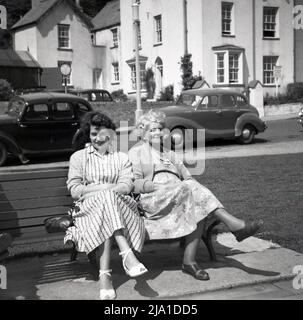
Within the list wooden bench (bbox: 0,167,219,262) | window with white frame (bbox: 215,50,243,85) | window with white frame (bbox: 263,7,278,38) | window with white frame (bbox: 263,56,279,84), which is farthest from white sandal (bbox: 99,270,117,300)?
window with white frame (bbox: 263,7,278,38)

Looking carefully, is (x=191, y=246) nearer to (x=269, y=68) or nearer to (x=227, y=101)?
(x=227, y=101)

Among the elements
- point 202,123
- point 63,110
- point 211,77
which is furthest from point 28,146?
point 211,77

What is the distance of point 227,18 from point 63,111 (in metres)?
20.5

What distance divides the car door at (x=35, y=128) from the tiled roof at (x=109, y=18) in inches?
1113

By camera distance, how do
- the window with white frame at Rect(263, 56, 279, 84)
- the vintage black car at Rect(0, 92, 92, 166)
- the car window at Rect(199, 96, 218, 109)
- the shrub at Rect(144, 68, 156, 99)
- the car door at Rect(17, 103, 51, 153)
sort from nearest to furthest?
the vintage black car at Rect(0, 92, 92, 166) < the car door at Rect(17, 103, 51, 153) < the car window at Rect(199, 96, 218, 109) < the window with white frame at Rect(263, 56, 279, 84) < the shrub at Rect(144, 68, 156, 99)

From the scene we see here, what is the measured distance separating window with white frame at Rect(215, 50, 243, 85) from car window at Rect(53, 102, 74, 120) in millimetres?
18874

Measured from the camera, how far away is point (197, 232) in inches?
181

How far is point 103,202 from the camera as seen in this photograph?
4234mm

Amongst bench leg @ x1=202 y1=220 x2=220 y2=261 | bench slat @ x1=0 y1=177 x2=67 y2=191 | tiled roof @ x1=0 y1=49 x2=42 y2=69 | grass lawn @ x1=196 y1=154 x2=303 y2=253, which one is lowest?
grass lawn @ x1=196 y1=154 x2=303 y2=253

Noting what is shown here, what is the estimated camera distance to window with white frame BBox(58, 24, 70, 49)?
135ft

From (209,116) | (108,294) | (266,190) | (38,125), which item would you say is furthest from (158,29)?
(108,294)

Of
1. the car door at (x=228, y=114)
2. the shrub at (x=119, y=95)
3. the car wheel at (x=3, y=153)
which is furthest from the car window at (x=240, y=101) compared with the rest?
the shrub at (x=119, y=95)

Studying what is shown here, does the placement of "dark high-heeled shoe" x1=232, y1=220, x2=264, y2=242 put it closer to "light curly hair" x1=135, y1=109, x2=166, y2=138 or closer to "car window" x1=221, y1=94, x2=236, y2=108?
"light curly hair" x1=135, y1=109, x2=166, y2=138

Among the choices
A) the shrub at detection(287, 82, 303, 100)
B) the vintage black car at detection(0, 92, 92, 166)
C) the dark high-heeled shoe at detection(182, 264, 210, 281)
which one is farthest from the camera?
the shrub at detection(287, 82, 303, 100)
